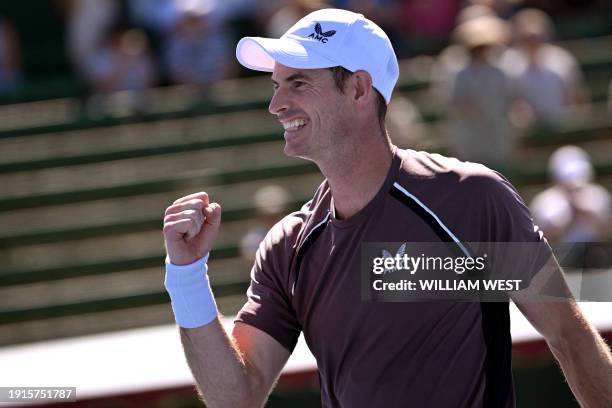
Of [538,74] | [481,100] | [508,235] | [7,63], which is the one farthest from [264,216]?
[508,235]

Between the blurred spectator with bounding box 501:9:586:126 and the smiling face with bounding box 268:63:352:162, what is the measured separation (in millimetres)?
7352

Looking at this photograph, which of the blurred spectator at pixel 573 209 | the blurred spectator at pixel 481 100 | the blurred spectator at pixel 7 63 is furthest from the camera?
the blurred spectator at pixel 7 63

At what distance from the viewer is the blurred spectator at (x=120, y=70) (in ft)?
36.7

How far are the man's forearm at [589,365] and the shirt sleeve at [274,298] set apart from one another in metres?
0.84

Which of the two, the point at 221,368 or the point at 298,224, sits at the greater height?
the point at 298,224

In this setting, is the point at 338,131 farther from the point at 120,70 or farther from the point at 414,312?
the point at 120,70

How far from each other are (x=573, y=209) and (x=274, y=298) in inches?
248

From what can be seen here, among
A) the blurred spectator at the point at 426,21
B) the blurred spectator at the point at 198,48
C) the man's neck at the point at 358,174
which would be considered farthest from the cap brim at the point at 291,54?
the blurred spectator at the point at 426,21

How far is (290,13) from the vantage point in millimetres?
10859

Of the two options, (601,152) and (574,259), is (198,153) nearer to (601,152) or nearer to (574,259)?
(601,152)

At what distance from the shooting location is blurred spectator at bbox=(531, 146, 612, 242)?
376 inches

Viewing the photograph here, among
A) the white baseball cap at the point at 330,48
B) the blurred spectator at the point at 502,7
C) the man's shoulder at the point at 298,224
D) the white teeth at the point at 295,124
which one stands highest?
the white baseball cap at the point at 330,48

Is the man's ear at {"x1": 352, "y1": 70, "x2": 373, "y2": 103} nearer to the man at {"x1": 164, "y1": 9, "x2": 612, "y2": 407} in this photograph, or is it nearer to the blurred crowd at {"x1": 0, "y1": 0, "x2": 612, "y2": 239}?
the man at {"x1": 164, "y1": 9, "x2": 612, "y2": 407}

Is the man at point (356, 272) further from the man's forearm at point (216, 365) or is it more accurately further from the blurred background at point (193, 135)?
the blurred background at point (193, 135)
